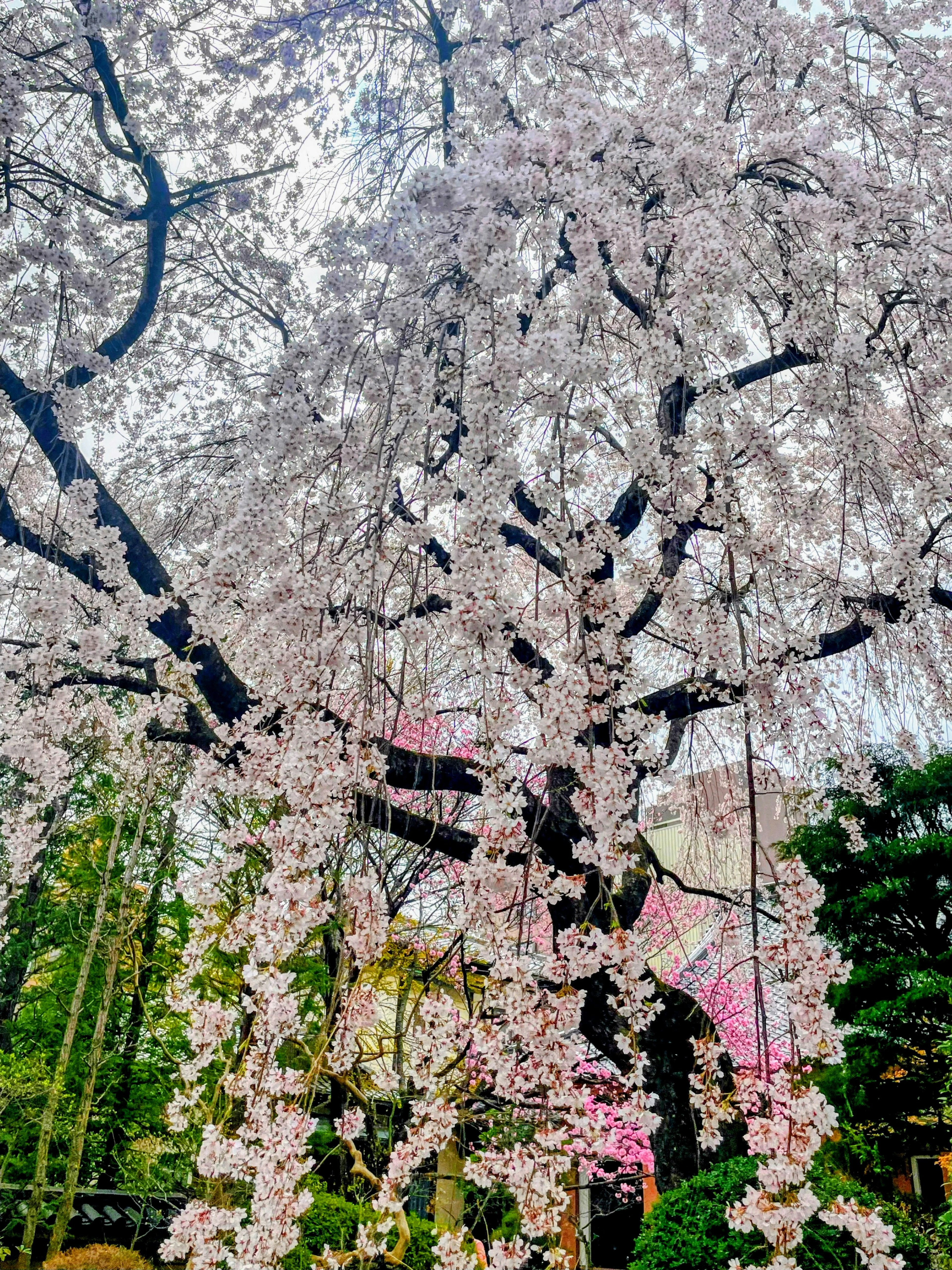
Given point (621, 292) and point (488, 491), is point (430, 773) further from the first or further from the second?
point (488, 491)

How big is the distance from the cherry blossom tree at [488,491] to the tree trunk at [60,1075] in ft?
12.5

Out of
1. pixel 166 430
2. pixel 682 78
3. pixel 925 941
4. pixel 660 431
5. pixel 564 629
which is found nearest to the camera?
pixel 564 629

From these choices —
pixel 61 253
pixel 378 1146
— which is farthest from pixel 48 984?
pixel 61 253

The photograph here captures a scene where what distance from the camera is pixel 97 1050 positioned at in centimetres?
681

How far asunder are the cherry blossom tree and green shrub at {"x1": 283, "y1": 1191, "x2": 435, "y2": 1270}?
97cm

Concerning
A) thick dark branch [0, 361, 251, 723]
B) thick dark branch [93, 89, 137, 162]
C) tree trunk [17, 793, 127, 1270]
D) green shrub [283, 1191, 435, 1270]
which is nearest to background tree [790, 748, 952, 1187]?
green shrub [283, 1191, 435, 1270]

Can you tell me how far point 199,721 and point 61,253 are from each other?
5.81 feet

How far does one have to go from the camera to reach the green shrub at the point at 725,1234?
9.31 feet

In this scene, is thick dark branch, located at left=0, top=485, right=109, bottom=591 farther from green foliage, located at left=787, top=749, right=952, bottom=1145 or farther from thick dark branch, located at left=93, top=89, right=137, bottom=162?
green foliage, located at left=787, top=749, right=952, bottom=1145

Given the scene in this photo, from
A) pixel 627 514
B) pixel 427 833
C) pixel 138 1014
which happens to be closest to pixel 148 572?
pixel 427 833

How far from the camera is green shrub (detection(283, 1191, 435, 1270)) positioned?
4.51m

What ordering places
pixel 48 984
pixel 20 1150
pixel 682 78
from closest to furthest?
pixel 682 78 → pixel 20 1150 → pixel 48 984

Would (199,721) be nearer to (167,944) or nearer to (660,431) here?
(660,431)

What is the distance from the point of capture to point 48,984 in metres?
9.45
